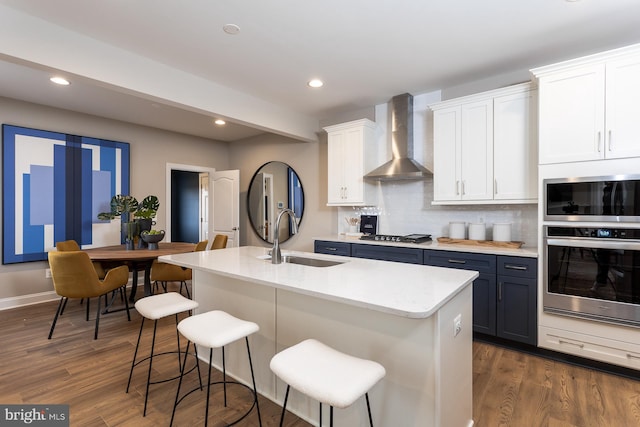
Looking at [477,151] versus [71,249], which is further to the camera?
[71,249]

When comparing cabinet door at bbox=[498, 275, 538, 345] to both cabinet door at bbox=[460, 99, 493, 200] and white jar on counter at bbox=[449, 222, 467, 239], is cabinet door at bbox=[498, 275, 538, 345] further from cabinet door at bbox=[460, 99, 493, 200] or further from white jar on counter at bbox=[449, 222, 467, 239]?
cabinet door at bbox=[460, 99, 493, 200]

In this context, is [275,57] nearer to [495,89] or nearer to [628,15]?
[495,89]

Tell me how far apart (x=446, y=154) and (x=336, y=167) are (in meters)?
1.43

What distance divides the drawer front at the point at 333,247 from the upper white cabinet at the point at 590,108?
2.16 metres

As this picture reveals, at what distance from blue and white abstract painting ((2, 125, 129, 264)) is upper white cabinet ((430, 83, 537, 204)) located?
460 centimetres

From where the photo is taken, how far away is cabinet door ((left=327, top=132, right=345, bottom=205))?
418 centimetres

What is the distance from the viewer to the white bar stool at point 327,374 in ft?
3.68

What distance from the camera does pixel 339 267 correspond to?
210 cm

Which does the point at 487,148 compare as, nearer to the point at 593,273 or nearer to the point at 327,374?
the point at 593,273

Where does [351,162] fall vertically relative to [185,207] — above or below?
above

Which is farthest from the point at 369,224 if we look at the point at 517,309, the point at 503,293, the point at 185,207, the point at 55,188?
the point at 185,207

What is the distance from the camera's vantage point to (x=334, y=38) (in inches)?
101

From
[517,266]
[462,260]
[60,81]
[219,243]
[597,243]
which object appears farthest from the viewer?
[219,243]

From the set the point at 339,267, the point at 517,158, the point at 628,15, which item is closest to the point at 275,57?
the point at 339,267
